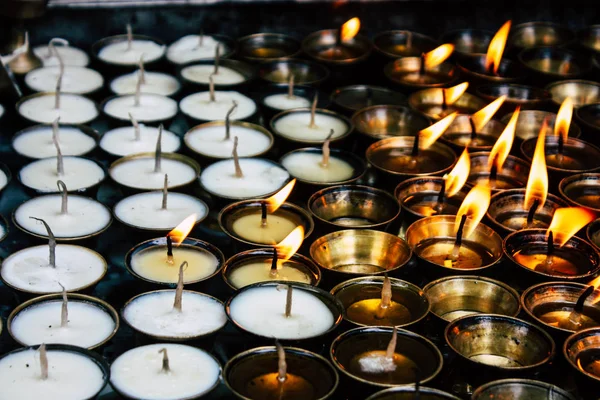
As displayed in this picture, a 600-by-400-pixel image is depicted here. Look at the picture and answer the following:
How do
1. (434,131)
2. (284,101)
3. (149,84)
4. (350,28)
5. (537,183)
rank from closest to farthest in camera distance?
(537,183) < (434,131) < (284,101) < (149,84) < (350,28)

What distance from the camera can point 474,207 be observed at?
3.09 meters

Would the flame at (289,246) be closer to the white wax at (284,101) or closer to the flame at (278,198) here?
the flame at (278,198)

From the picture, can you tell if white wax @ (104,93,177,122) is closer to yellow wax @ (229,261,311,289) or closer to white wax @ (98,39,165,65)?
white wax @ (98,39,165,65)

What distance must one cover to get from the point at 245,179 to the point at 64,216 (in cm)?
69

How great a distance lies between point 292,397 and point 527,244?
1166mm

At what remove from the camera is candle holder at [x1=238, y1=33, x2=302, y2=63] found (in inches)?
177

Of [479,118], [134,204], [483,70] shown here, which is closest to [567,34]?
[483,70]

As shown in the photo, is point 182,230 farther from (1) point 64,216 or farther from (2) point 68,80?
(2) point 68,80

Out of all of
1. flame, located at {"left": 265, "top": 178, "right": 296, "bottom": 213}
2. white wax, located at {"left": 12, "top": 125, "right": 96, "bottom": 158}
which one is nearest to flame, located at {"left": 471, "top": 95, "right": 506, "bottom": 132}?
flame, located at {"left": 265, "top": 178, "right": 296, "bottom": 213}

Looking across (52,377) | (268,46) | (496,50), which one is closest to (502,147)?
(496,50)

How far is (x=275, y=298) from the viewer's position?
2586 mm

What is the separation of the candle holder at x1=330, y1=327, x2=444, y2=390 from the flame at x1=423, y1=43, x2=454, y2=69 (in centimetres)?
205

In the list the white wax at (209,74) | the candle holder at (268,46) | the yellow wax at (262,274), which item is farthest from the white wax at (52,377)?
the candle holder at (268,46)

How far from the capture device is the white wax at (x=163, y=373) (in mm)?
2191
